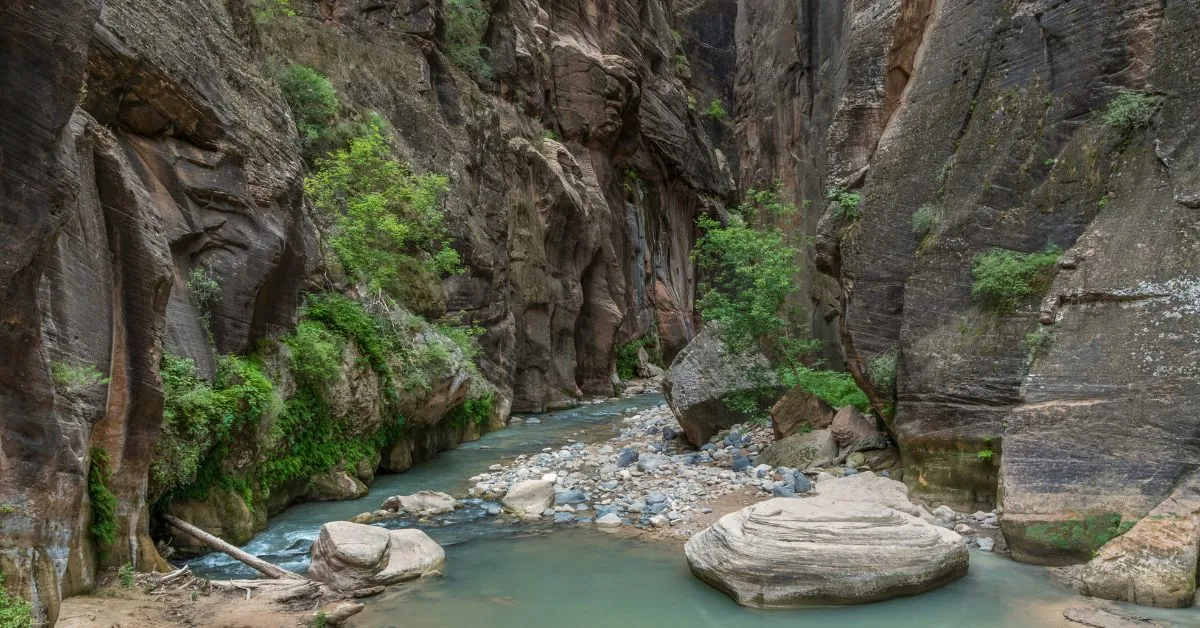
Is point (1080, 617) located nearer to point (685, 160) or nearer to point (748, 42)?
point (748, 42)

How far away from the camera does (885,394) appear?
10.6 m

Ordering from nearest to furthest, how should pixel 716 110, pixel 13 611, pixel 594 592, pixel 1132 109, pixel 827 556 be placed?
pixel 13 611 → pixel 827 556 → pixel 594 592 → pixel 1132 109 → pixel 716 110

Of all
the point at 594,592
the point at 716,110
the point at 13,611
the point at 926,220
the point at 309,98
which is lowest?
the point at 594,592

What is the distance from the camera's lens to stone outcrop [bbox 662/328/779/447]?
1444 centimetres

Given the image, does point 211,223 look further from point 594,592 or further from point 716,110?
point 716,110

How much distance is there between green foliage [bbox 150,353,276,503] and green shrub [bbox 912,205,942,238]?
9.12m

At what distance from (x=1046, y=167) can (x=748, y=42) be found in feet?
77.9

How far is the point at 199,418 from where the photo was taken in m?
7.85

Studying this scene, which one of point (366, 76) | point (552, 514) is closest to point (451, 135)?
point (366, 76)

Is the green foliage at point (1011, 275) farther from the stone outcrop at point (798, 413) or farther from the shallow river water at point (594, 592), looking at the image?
the stone outcrop at point (798, 413)

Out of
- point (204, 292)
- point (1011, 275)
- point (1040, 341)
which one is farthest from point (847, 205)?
point (204, 292)

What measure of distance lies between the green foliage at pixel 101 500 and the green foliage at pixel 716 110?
154 ft

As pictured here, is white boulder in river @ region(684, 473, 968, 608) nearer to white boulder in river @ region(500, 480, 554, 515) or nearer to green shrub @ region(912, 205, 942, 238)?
white boulder in river @ region(500, 480, 554, 515)

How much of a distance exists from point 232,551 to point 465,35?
2009cm
